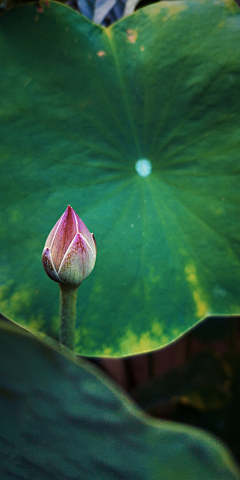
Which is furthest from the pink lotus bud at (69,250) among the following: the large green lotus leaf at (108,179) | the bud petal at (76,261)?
the large green lotus leaf at (108,179)

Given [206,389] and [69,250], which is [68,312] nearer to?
[69,250]

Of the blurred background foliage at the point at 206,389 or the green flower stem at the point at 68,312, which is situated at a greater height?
the green flower stem at the point at 68,312

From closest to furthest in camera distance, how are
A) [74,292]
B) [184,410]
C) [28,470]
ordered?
1. [28,470]
2. [74,292]
3. [184,410]

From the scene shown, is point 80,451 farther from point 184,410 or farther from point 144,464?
point 184,410

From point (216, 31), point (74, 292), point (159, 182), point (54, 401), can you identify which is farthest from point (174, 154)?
point (54, 401)

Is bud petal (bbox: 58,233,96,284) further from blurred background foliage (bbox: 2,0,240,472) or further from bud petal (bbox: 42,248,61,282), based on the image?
blurred background foliage (bbox: 2,0,240,472)

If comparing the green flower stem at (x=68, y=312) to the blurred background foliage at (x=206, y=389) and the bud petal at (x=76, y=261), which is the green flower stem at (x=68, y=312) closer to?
the bud petal at (x=76, y=261)
